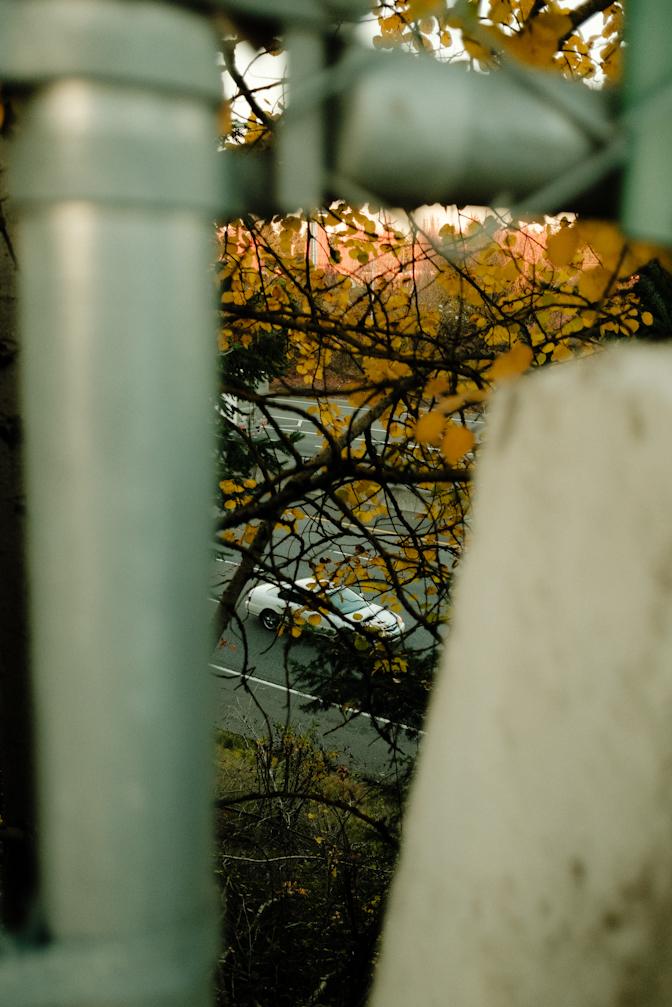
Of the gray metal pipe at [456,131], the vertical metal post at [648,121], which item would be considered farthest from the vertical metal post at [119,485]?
the vertical metal post at [648,121]

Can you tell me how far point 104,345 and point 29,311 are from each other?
7cm

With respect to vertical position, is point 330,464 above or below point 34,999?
above

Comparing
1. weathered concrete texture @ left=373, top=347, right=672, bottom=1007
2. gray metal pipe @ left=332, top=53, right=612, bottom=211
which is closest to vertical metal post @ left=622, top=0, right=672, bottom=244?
gray metal pipe @ left=332, top=53, right=612, bottom=211

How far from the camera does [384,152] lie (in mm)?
621

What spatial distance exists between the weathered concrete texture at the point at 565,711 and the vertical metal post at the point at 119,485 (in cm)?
23

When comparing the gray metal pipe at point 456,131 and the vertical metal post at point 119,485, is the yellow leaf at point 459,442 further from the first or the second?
the vertical metal post at point 119,485

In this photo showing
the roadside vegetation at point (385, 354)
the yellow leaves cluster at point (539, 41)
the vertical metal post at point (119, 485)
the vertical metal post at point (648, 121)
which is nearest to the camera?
the vertical metal post at point (119, 485)

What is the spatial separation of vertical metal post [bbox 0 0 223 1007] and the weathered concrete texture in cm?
23

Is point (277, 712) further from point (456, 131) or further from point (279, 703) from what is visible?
point (456, 131)

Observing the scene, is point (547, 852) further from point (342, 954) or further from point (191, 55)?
point (342, 954)

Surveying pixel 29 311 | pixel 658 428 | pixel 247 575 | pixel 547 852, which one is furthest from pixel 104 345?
pixel 247 575

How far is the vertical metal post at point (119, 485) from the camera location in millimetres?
555

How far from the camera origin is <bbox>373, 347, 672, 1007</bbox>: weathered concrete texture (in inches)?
23.7

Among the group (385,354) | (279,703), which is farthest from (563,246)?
(279,703)
